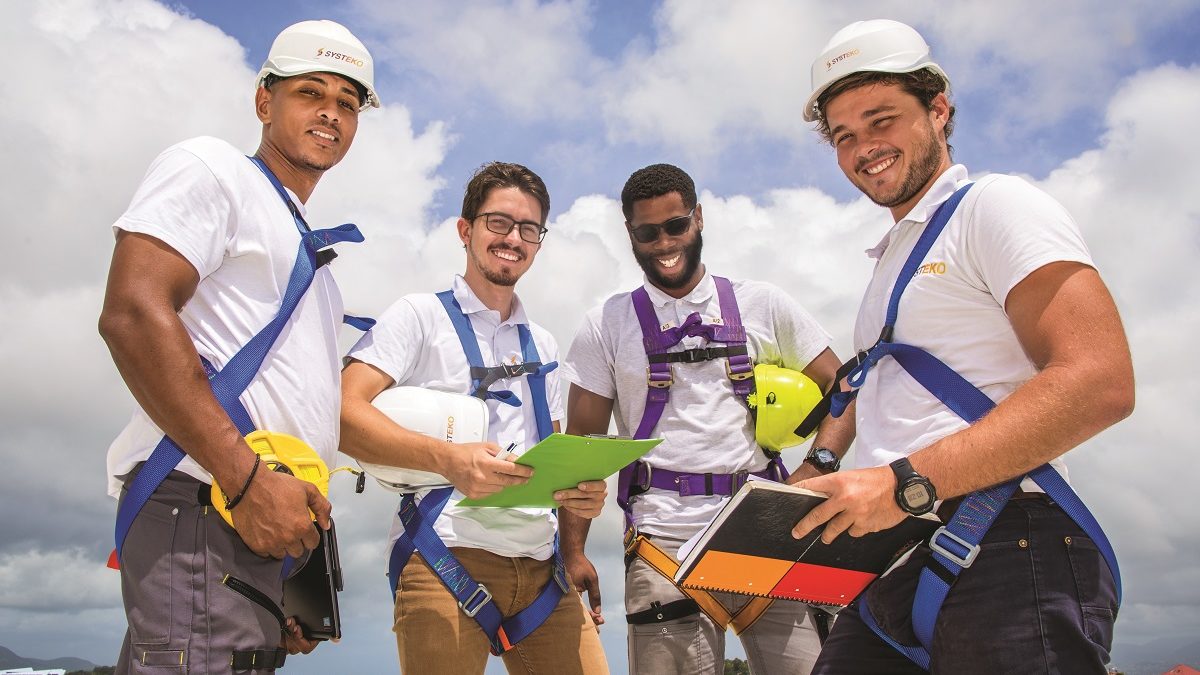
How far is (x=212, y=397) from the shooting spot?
126 inches

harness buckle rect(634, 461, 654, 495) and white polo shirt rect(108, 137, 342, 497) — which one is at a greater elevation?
white polo shirt rect(108, 137, 342, 497)

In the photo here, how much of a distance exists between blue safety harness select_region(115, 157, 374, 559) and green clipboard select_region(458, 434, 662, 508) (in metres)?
1.23

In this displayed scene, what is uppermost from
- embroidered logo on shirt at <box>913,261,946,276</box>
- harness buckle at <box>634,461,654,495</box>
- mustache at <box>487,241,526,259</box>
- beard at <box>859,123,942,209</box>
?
mustache at <box>487,241,526,259</box>

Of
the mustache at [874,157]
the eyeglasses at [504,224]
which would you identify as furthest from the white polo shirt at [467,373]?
the mustache at [874,157]

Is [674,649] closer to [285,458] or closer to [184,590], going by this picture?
[285,458]

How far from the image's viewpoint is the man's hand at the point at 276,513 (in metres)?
3.21

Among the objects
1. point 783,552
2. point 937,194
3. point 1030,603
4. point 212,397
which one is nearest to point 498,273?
point 212,397

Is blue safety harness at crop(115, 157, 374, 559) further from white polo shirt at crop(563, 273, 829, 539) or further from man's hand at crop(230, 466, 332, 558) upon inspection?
white polo shirt at crop(563, 273, 829, 539)

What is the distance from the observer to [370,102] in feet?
16.9

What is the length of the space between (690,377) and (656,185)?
4.90 ft

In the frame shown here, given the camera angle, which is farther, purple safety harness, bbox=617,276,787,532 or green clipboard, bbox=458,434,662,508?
purple safety harness, bbox=617,276,787,532

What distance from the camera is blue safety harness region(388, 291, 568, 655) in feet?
16.0

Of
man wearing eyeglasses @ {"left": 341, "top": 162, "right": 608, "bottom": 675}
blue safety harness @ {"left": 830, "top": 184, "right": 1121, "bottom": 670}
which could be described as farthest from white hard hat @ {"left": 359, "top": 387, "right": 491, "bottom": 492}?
blue safety harness @ {"left": 830, "top": 184, "right": 1121, "bottom": 670}

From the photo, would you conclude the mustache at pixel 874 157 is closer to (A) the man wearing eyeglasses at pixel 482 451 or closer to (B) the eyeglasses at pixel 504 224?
(A) the man wearing eyeglasses at pixel 482 451
